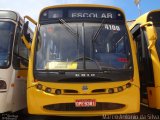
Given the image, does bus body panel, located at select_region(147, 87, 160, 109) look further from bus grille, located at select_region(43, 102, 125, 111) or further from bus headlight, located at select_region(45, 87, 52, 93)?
bus headlight, located at select_region(45, 87, 52, 93)

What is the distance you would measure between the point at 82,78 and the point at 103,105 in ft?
2.54

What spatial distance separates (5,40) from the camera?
344 inches

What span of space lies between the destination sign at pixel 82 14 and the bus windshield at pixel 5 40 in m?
0.87

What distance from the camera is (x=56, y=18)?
29.7ft

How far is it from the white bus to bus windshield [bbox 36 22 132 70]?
2.22ft

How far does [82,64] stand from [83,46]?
0.51 meters

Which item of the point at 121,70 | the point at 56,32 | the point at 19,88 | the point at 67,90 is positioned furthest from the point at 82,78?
the point at 19,88

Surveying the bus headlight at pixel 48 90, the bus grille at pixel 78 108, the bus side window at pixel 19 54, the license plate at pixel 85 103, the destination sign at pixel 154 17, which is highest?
the destination sign at pixel 154 17

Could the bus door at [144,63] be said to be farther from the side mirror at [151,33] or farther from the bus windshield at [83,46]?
the bus windshield at [83,46]

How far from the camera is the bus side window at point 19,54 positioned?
8809 mm

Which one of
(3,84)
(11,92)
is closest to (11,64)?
(3,84)

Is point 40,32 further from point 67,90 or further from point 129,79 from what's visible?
point 129,79

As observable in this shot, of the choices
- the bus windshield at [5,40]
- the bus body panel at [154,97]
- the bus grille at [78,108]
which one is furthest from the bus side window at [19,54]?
the bus body panel at [154,97]

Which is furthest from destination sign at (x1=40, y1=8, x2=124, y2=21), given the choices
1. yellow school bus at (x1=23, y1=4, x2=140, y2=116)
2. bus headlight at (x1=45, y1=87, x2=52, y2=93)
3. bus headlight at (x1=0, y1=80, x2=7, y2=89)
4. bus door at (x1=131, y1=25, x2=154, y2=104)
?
bus headlight at (x1=45, y1=87, x2=52, y2=93)
